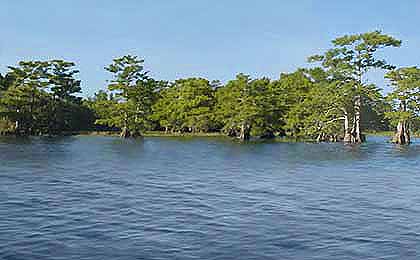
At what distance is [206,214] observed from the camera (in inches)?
554

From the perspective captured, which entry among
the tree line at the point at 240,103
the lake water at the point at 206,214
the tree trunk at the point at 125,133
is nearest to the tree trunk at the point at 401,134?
the tree line at the point at 240,103

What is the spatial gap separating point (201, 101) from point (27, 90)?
985 inches

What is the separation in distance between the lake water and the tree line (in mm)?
32057

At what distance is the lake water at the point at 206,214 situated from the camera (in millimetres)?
10414

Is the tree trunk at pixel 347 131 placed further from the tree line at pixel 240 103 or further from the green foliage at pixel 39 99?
the green foliage at pixel 39 99

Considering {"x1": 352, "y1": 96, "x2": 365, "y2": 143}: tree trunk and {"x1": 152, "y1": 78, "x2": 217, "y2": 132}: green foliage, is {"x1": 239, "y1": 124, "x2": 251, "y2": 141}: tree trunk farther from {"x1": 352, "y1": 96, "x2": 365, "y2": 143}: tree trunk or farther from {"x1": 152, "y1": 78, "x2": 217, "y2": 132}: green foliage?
{"x1": 352, "y1": 96, "x2": 365, "y2": 143}: tree trunk

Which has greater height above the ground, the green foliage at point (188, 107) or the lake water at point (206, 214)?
the green foliage at point (188, 107)

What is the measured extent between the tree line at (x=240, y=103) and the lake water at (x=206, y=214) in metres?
32.1

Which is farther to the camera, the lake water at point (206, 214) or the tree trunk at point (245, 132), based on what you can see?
the tree trunk at point (245, 132)

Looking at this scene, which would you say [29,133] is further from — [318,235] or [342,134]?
[318,235]

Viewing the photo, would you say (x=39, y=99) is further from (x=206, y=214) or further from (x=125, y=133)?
(x=206, y=214)

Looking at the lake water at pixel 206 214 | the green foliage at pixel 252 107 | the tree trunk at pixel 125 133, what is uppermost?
the green foliage at pixel 252 107

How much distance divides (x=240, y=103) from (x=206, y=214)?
5163 centimetres

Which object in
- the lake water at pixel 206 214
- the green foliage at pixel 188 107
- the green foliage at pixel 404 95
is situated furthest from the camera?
the green foliage at pixel 188 107
